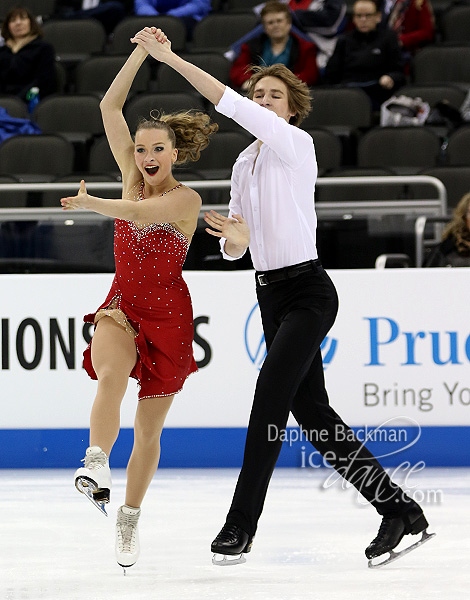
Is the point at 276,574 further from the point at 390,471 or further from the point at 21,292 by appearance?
the point at 21,292

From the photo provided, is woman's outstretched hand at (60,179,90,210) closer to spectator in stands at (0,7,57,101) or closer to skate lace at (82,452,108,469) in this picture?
skate lace at (82,452,108,469)

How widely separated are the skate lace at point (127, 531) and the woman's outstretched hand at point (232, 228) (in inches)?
34.7

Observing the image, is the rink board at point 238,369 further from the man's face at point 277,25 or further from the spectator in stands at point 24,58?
the spectator in stands at point 24,58

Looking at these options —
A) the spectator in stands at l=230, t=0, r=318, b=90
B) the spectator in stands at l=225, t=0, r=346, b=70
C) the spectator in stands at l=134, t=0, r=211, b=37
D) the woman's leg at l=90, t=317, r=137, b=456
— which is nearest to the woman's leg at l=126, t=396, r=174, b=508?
the woman's leg at l=90, t=317, r=137, b=456

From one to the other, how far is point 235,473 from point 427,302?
1284 mm

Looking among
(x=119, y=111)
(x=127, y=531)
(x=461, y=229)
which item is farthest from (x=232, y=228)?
(x=461, y=229)

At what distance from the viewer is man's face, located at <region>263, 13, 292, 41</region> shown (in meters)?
7.32

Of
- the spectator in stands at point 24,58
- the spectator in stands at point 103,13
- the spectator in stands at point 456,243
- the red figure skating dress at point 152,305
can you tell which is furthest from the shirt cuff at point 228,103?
the spectator in stands at point 103,13

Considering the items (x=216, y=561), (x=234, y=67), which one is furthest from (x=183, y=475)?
(x=234, y=67)

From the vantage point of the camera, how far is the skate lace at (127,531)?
2996mm

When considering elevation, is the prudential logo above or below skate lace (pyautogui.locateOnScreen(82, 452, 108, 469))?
below

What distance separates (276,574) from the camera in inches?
116

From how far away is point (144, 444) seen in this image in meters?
3.06

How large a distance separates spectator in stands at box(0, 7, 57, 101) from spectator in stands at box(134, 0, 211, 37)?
1.07m
